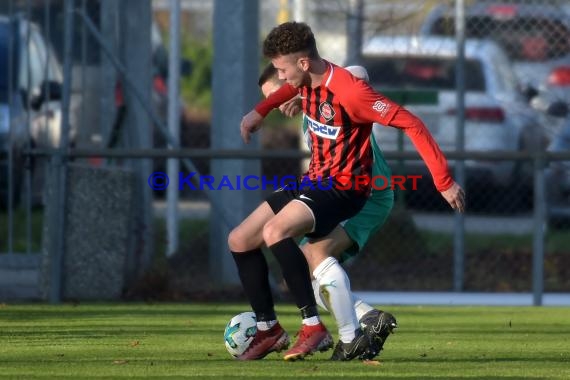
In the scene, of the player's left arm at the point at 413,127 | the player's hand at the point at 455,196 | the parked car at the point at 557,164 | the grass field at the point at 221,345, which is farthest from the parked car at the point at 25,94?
the player's hand at the point at 455,196

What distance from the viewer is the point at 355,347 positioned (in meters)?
7.02

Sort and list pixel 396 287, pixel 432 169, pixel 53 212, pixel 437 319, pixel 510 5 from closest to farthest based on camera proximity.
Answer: pixel 432 169 < pixel 437 319 < pixel 53 212 < pixel 396 287 < pixel 510 5

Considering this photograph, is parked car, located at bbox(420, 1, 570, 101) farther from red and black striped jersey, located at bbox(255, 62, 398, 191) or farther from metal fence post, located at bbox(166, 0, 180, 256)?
red and black striped jersey, located at bbox(255, 62, 398, 191)

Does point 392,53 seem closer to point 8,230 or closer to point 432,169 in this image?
point 8,230

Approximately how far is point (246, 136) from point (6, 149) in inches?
198

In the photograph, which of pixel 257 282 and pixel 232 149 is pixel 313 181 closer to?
pixel 257 282

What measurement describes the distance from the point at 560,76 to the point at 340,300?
268 inches

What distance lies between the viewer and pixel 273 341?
7.22m

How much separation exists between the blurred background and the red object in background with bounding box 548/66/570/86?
3 cm

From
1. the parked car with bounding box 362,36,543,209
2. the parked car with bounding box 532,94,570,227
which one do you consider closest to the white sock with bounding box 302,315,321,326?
the parked car with bounding box 362,36,543,209

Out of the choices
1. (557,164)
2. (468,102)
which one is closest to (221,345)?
(557,164)

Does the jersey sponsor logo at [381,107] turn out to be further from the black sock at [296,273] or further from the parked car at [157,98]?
the parked car at [157,98]

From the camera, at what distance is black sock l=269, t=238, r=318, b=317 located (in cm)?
709

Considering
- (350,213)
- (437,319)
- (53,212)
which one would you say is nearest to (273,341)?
(350,213)
